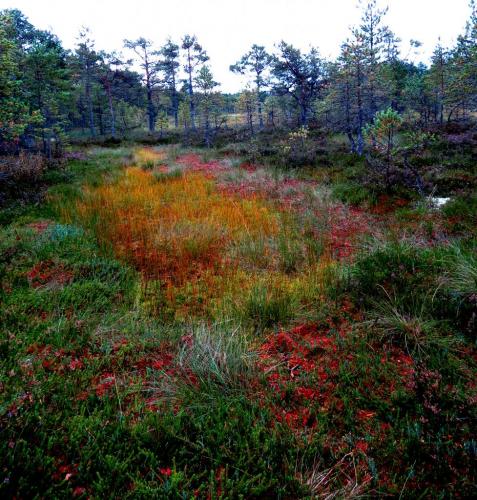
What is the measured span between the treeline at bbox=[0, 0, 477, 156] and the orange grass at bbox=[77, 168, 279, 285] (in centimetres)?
404

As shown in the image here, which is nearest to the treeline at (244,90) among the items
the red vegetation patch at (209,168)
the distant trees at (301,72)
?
the distant trees at (301,72)

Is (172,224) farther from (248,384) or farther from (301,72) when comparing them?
(301,72)

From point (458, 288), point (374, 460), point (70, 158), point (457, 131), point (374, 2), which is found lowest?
point (374, 460)

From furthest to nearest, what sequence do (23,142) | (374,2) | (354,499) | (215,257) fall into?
(23,142), (374,2), (215,257), (354,499)

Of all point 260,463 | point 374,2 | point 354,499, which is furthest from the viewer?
point 374,2

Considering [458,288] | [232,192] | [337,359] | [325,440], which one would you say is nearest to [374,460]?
[325,440]

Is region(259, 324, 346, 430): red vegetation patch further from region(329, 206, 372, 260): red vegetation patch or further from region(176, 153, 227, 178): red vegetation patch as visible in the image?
region(176, 153, 227, 178): red vegetation patch

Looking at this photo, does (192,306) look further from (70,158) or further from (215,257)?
(70,158)

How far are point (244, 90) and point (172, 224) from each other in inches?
1288

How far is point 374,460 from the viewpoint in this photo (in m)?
1.80

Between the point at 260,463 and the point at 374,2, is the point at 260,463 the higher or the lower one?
the lower one

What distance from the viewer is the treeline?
14.0 meters

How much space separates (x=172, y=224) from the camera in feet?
20.0

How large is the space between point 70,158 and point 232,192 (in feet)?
38.0
